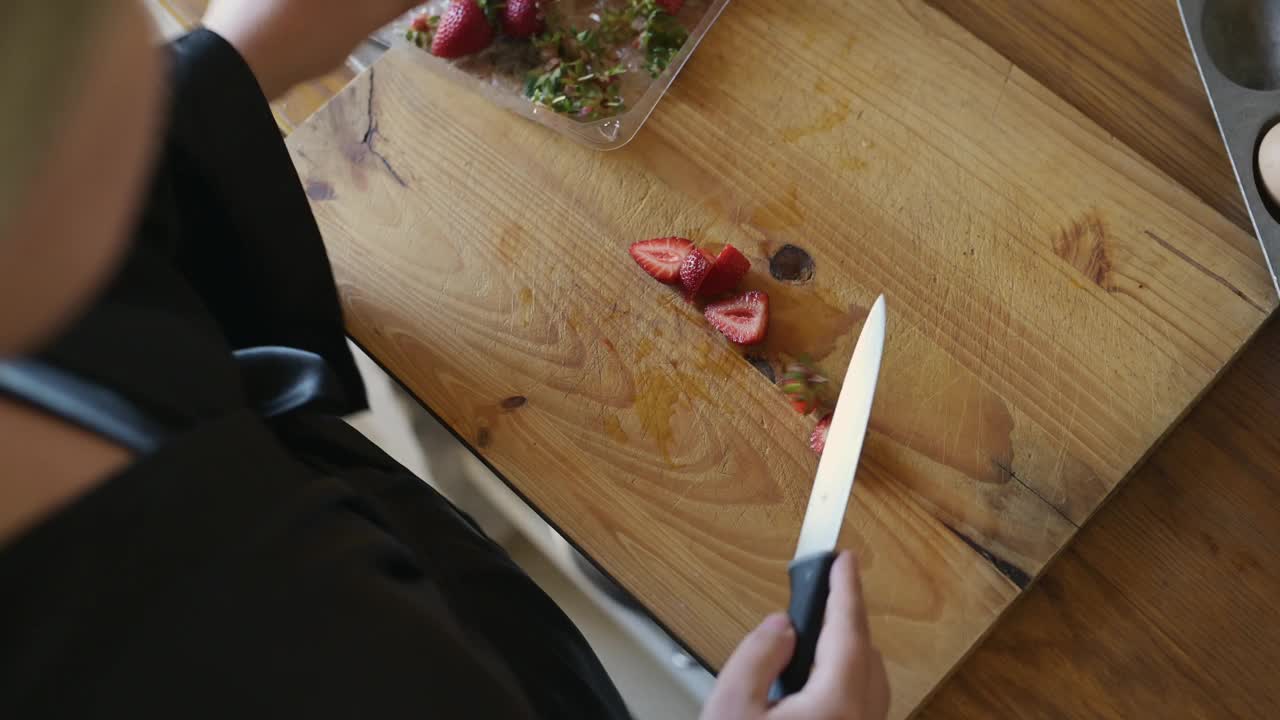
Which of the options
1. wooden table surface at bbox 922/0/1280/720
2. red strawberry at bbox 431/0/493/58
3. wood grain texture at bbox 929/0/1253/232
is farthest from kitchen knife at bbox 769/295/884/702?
red strawberry at bbox 431/0/493/58

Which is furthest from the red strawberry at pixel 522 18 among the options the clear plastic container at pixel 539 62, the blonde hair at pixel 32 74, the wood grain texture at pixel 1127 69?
the blonde hair at pixel 32 74

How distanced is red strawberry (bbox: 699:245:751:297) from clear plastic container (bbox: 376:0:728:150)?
0.51ft

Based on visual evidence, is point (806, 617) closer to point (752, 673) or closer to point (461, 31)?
point (752, 673)

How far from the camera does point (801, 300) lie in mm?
839

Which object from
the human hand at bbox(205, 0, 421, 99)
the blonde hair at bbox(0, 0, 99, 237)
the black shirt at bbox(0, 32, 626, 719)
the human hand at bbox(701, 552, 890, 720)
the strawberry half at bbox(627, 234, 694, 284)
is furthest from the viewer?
the strawberry half at bbox(627, 234, 694, 284)

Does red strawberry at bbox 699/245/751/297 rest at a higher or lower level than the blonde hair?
lower

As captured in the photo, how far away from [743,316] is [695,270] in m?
0.06

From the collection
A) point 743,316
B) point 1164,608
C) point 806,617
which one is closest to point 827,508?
point 806,617

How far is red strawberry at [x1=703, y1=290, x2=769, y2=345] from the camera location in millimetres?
825

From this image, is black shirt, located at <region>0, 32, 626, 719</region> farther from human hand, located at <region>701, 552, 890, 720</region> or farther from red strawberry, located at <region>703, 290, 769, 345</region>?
red strawberry, located at <region>703, 290, 769, 345</region>

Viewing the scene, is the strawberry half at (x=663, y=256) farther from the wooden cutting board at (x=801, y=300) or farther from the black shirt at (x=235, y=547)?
the black shirt at (x=235, y=547)

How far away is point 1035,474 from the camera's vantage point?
778mm

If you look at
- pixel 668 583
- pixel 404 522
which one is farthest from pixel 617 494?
pixel 404 522

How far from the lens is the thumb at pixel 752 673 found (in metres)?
0.57
